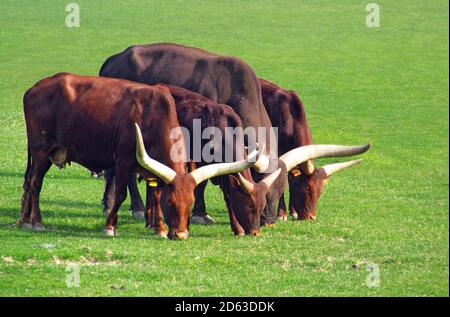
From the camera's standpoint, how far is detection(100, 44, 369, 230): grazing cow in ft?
57.4

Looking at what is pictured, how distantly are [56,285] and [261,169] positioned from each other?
16.0ft

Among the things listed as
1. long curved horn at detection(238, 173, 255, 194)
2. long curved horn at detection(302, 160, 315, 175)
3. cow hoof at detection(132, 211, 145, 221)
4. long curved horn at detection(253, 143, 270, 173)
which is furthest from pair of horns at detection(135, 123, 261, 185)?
cow hoof at detection(132, 211, 145, 221)

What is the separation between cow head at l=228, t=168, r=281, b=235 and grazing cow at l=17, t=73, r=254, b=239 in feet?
1.03

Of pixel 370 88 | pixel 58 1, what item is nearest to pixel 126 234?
pixel 370 88

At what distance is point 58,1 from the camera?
4819 centimetres

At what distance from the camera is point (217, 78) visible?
18.5m

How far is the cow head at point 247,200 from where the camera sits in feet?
53.7

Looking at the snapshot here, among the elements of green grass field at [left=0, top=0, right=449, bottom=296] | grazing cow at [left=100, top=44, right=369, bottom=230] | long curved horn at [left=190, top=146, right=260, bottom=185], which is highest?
grazing cow at [left=100, top=44, right=369, bottom=230]

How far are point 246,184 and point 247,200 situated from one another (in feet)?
0.72

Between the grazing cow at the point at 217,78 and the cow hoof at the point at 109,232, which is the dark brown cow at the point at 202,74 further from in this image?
the cow hoof at the point at 109,232

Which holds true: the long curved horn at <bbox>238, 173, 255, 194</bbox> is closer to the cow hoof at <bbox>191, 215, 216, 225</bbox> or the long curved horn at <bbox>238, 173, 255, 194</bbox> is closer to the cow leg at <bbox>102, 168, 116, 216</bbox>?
the cow hoof at <bbox>191, 215, 216, 225</bbox>

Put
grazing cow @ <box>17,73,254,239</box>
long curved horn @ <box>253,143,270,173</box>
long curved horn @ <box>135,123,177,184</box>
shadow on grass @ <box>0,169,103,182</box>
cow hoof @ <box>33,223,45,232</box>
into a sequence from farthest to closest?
1. shadow on grass @ <box>0,169,103,182</box>
2. long curved horn @ <box>253,143,270,173</box>
3. cow hoof @ <box>33,223,45,232</box>
4. grazing cow @ <box>17,73,254,239</box>
5. long curved horn @ <box>135,123,177,184</box>

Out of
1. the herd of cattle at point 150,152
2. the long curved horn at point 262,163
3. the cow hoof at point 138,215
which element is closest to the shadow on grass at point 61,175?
the herd of cattle at point 150,152

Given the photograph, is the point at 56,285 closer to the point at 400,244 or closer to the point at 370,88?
the point at 400,244
